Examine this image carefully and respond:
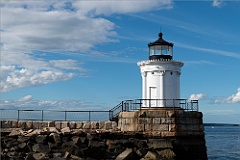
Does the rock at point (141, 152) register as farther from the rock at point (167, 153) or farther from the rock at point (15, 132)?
the rock at point (15, 132)

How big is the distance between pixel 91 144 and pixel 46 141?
1818mm

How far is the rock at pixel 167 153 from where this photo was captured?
664 inches

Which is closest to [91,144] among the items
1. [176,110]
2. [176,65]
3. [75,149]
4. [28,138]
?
[75,149]

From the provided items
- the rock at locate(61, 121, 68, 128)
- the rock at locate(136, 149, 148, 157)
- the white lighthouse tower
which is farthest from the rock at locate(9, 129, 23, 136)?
the white lighthouse tower

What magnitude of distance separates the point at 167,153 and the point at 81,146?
3501 millimetres

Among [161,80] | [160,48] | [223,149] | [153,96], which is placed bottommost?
[223,149]

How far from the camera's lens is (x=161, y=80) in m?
19.4

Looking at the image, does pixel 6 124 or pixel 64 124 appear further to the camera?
pixel 64 124

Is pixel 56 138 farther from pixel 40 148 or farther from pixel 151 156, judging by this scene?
pixel 151 156

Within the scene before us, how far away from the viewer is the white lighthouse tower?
19.3 metres

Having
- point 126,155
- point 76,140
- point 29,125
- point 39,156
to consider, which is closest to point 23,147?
point 39,156

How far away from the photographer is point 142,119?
18219 mm

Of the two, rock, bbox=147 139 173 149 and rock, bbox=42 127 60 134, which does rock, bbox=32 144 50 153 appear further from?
rock, bbox=147 139 173 149

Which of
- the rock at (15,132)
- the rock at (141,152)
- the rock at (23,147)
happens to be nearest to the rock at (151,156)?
the rock at (141,152)
